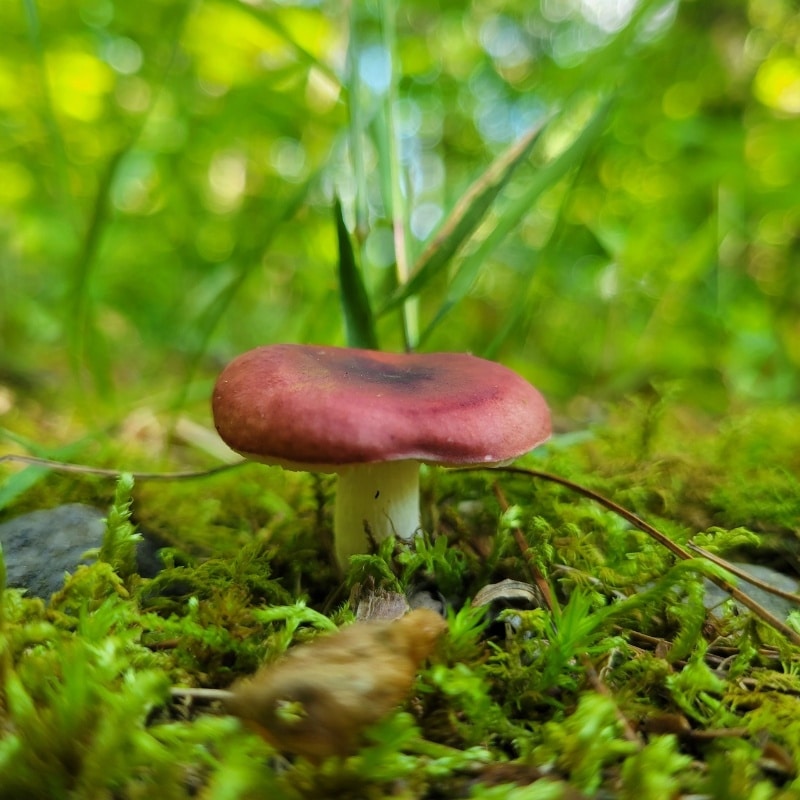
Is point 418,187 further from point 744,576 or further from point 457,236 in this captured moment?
point 744,576

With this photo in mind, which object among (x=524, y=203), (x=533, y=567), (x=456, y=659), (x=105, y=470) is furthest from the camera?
(x=524, y=203)

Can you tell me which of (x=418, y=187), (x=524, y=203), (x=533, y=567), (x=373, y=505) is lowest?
(x=533, y=567)

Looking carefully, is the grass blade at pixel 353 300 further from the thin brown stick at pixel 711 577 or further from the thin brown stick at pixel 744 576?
the thin brown stick at pixel 744 576

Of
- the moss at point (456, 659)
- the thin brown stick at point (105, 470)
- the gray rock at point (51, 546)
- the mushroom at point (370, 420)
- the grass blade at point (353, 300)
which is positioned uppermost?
the grass blade at point (353, 300)

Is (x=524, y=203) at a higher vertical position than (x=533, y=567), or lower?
higher

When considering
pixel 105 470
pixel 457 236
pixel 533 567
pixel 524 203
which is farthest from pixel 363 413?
pixel 524 203

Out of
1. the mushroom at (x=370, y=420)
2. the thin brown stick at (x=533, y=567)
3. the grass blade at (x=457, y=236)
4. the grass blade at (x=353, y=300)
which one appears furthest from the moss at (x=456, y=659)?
the grass blade at (x=457, y=236)

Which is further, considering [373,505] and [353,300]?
[353,300]
